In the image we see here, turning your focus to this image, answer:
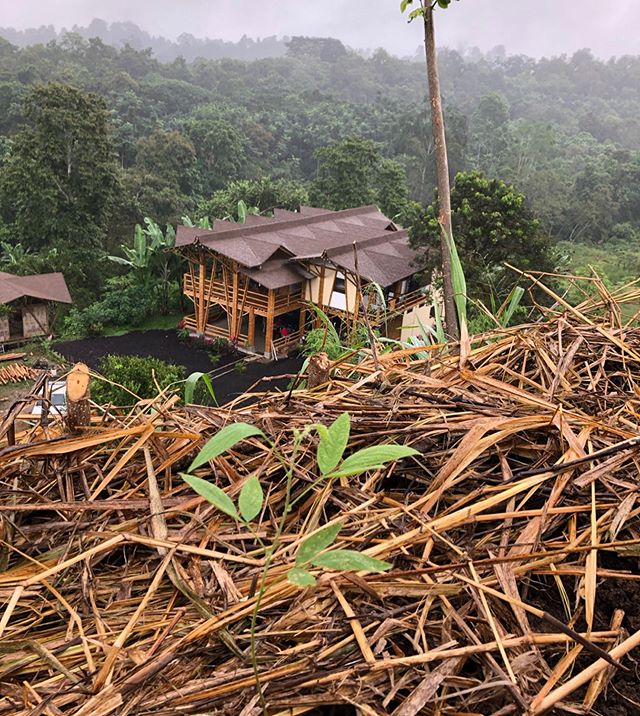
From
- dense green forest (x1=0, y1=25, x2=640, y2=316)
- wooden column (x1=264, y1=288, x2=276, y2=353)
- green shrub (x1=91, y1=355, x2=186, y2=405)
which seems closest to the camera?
green shrub (x1=91, y1=355, x2=186, y2=405)

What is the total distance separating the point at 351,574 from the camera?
2.63ft

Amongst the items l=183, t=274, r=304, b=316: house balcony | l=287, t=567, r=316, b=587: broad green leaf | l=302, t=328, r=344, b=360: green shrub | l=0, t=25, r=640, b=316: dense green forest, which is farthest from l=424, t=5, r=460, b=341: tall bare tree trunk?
l=183, t=274, r=304, b=316: house balcony

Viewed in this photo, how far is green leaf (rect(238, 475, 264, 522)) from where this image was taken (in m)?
0.76

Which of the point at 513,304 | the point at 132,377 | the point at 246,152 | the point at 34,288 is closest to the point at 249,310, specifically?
the point at 132,377

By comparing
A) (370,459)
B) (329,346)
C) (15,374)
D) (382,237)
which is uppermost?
(370,459)

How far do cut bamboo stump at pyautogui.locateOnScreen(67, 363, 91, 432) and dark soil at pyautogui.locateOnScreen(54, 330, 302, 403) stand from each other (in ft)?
34.1

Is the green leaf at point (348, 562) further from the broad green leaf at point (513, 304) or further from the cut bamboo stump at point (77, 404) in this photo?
the broad green leaf at point (513, 304)

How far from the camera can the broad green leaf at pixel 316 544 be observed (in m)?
0.72

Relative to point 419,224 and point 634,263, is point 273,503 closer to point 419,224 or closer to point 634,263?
point 419,224

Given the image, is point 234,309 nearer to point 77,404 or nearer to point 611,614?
point 77,404

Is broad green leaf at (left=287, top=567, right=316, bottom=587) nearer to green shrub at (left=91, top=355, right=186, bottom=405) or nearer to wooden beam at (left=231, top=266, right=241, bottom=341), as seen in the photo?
green shrub at (left=91, top=355, right=186, bottom=405)

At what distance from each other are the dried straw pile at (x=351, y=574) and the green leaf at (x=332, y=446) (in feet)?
0.47

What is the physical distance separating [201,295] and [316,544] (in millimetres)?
13566

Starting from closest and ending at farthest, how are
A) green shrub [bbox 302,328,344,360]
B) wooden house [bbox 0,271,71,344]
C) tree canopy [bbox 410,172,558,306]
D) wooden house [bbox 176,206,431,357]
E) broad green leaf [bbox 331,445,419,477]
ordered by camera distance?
1. broad green leaf [bbox 331,445,419,477]
2. green shrub [bbox 302,328,344,360]
3. tree canopy [bbox 410,172,558,306]
4. wooden house [bbox 176,206,431,357]
5. wooden house [bbox 0,271,71,344]
